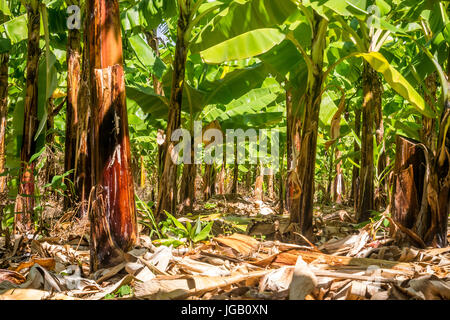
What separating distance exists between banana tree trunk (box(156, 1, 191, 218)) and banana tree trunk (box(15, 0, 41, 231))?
1239 mm

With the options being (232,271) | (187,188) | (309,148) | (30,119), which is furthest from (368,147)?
(30,119)

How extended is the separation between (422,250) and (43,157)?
10.4 feet

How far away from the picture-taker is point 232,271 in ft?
7.50

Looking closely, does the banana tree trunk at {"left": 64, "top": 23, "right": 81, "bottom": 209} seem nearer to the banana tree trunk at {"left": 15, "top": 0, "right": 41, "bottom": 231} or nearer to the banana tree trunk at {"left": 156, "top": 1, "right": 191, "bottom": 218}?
the banana tree trunk at {"left": 15, "top": 0, "right": 41, "bottom": 231}

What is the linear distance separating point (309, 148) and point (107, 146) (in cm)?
204

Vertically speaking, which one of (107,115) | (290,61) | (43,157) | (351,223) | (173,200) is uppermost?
(290,61)

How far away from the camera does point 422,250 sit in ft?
9.12

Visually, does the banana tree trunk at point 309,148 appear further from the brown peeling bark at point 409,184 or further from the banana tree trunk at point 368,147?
the banana tree trunk at point 368,147

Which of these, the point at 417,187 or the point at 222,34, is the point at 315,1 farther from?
the point at 417,187

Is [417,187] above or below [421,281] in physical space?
above

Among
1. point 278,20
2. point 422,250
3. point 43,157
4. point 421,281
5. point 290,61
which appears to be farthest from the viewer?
point 290,61

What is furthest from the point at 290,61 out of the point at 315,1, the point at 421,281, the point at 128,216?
the point at 421,281

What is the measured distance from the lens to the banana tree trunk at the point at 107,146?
2324mm
